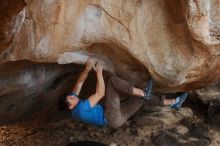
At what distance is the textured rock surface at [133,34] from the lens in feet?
13.4

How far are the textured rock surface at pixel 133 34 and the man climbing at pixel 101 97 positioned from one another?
0.81 feet

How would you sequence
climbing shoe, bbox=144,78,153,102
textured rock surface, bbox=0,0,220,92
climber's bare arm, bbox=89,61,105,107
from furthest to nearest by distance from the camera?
climbing shoe, bbox=144,78,153,102, climber's bare arm, bbox=89,61,105,107, textured rock surface, bbox=0,0,220,92

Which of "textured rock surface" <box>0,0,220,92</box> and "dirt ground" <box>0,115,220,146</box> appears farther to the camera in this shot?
"dirt ground" <box>0,115,220,146</box>

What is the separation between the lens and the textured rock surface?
13.4 feet

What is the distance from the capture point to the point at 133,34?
453cm

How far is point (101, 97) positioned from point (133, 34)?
0.99 meters

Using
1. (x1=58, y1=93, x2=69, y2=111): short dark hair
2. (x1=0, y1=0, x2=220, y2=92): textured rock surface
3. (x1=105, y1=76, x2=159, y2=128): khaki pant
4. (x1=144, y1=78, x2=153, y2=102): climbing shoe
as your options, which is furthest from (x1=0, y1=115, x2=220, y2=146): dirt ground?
(x1=0, y1=0, x2=220, y2=92): textured rock surface

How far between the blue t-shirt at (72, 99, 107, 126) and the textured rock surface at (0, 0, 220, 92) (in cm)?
65

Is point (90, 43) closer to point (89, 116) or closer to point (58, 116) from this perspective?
point (89, 116)

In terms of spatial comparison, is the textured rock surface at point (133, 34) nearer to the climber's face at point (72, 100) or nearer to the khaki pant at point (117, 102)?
the khaki pant at point (117, 102)

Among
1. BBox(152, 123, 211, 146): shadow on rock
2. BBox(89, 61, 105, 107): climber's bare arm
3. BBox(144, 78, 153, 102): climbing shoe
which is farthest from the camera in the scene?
BBox(152, 123, 211, 146): shadow on rock

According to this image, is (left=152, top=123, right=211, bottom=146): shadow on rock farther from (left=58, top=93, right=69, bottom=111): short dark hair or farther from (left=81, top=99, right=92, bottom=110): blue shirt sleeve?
(left=81, top=99, right=92, bottom=110): blue shirt sleeve

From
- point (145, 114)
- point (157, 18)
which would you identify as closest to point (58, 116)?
point (145, 114)

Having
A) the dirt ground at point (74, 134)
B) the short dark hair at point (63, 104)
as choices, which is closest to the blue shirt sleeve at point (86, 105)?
the short dark hair at point (63, 104)
